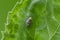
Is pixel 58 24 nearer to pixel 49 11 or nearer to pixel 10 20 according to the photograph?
pixel 49 11

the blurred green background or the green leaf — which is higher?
the blurred green background

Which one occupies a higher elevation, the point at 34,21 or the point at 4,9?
the point at 4,9

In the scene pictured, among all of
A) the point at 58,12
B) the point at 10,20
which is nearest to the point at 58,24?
the point at 58,12

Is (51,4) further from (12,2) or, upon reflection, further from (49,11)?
(12,2)

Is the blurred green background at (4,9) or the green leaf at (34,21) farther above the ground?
the blurred green background at (4,9)

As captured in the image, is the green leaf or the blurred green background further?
the blurred green background

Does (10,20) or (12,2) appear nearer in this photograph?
(10,20)

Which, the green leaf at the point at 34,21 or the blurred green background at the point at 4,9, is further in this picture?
the blurred green background at the point at 4,9

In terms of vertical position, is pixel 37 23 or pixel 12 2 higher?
pixel 12 2
